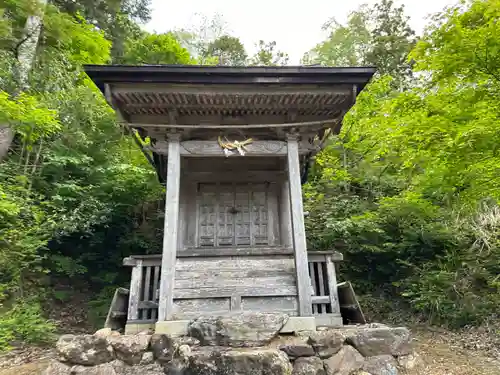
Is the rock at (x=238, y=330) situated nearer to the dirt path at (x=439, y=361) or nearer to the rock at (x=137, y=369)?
the rock at (x=137, y=369)

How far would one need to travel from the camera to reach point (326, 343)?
4262 millimetres

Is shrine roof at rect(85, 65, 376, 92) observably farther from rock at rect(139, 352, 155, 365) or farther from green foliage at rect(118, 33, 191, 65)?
green foliage at rect(118, 33, 191, 65)

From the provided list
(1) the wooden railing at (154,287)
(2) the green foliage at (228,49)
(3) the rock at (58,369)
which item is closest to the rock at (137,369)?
(3) the rock at (58,369)

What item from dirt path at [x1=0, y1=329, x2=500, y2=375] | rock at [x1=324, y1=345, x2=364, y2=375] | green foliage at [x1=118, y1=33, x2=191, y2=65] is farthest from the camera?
green foliage at [x1=118, y1=33, x2=191, y2=65]

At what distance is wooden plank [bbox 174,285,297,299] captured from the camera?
492 centimetres

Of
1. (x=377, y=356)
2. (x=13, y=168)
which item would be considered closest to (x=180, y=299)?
(x=377, y=356)

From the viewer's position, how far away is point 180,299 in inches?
192

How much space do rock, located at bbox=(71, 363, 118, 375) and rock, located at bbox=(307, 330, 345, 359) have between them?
246 cm

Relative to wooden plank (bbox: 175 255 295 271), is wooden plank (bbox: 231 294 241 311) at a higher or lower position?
lower

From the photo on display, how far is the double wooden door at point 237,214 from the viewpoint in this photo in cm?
671

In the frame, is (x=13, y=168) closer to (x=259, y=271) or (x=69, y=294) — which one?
(x=69, y=294)

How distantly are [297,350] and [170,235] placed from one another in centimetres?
230

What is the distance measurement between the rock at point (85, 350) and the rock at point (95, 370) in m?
0.05

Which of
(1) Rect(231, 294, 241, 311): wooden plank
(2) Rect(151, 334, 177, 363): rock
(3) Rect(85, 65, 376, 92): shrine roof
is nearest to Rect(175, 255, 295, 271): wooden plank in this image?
(1) Rect(231, 294, 241, 311): wooden plank
